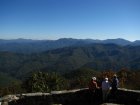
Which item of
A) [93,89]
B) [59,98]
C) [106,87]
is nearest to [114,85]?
[106,87]

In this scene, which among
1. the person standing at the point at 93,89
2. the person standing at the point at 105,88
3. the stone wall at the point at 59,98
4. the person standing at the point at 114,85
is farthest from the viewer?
the stone wall at the point at 59,98

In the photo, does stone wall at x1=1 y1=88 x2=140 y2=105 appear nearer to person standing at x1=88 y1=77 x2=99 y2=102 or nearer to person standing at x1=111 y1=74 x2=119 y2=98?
person standing at x1=88 y1=77 x2=99 y2=102

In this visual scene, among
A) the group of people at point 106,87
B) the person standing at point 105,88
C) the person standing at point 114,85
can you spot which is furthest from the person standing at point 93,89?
the person standing at point 114,85

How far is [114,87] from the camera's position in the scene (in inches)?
709

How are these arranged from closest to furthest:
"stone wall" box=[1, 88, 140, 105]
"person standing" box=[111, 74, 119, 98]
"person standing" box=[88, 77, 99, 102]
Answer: "person standing" box=[111, 74, 119, 98], "person standing" box=[88, 77, 99, 102], "stone wall" box=[1, 88, 140, 105]

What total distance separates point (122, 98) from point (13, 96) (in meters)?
7.42

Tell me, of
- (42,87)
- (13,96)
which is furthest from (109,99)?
(42,87)

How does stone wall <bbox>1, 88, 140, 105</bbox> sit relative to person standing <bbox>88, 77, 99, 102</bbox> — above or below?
below

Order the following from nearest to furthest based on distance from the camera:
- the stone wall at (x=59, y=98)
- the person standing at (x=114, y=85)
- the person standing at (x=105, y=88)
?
the person standing at (x=105, y=88)
the person standing at (x=114, y=85)
the stone wall at (x=59, y=98)

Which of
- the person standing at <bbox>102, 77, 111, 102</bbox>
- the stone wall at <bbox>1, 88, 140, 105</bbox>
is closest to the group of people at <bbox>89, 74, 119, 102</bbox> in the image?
the person standing at <bbox>102, 77, 111, 102</bbox>

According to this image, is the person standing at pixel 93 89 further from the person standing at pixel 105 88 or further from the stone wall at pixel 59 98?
the person standing at pixel 105 88

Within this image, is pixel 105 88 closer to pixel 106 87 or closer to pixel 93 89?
pixel 106 87

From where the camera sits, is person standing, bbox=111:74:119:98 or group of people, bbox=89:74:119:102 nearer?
group of people, bbox=89:74:119:102

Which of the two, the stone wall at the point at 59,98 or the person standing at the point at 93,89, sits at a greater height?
the person standing at the point at 93,89
